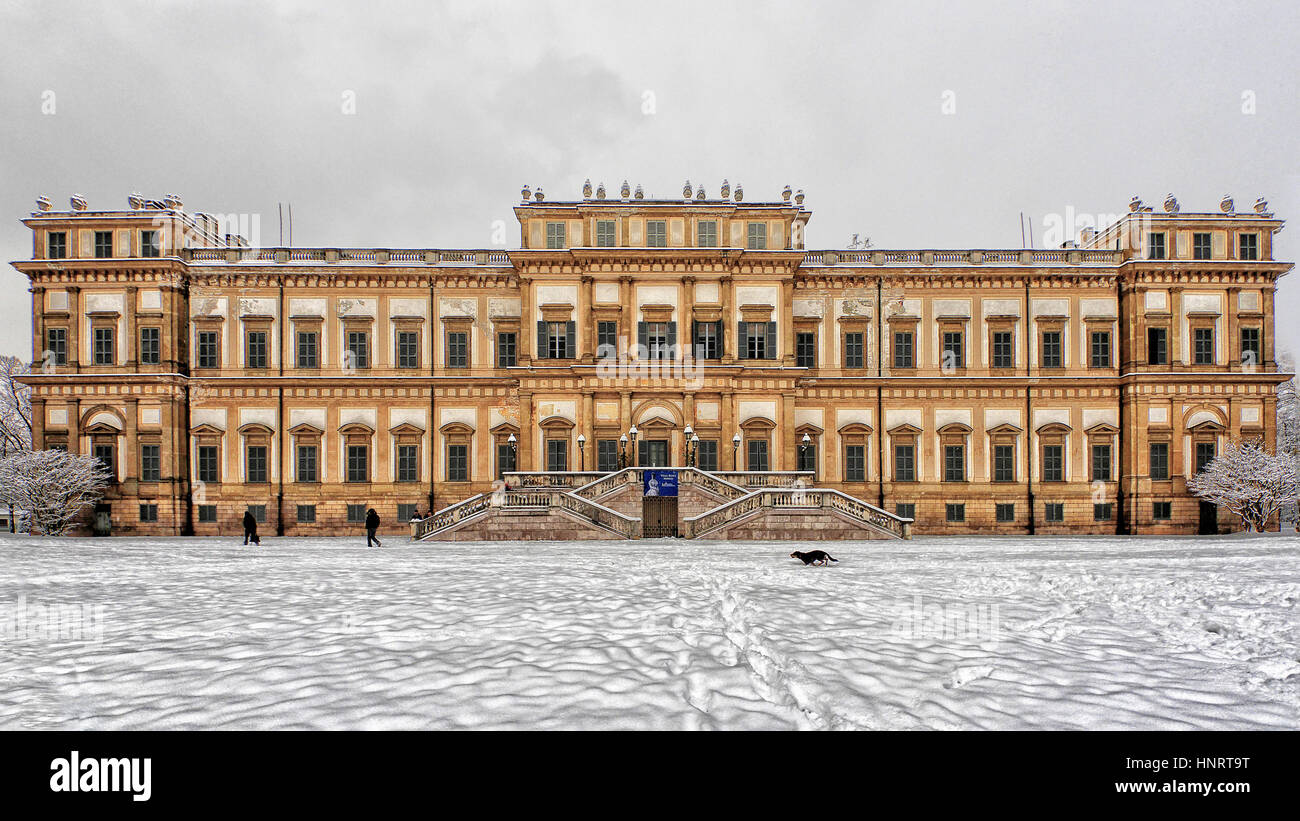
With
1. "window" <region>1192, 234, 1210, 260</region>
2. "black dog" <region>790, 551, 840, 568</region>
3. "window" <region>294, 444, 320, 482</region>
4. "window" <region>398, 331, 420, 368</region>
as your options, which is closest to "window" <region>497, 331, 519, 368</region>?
"window" <region>398, 331, 420, 368</region>

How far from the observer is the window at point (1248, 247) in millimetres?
30844

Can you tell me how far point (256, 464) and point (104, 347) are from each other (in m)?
8.82

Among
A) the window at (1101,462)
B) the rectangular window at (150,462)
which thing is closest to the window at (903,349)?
the window at (1101,462)

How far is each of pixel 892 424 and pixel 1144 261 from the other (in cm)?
1407

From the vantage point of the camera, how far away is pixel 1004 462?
103 feet

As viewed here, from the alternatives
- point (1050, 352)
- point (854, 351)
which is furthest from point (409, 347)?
point (1050, 352)

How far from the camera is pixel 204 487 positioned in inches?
1205

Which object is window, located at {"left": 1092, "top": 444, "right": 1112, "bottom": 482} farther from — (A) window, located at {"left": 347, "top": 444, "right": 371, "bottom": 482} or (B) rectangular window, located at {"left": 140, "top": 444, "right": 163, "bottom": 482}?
(B) rectangular window, located at {"left": 140, "top": 444, "right": 163, "bottom": 482}

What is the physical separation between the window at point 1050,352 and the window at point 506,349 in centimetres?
2617

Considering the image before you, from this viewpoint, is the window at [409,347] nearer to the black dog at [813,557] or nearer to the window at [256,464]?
the window at [256,464]

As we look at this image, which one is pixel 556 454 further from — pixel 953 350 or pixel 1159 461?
pixel 1159 461

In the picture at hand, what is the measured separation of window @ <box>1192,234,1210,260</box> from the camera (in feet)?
101

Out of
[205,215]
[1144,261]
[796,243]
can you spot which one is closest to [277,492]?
[205,215]
